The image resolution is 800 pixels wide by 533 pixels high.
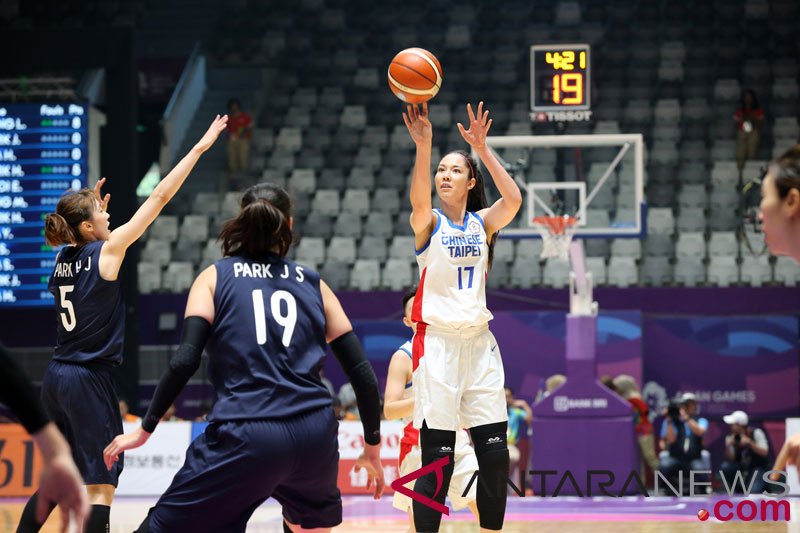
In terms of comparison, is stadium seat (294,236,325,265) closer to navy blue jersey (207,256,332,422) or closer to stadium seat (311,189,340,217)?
stadium seat (311,189,340,217)

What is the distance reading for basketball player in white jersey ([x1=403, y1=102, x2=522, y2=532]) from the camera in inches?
228

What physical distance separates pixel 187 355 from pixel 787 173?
6.91 ft

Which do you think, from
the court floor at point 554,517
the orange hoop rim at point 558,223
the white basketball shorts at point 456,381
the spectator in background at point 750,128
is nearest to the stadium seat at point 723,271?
the spectator in background at point 750,128

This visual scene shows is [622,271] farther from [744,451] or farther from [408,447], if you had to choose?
[408,447]

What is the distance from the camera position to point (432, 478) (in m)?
5.75

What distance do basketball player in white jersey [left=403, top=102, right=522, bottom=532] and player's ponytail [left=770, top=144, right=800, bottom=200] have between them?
8.93ft

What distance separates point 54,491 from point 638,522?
7607mm

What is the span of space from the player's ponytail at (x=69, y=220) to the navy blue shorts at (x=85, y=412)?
0.67 meters

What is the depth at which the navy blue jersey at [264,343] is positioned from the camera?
13.1 feet

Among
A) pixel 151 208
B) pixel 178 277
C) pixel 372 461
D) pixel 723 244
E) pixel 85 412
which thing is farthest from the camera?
pixel 178 277

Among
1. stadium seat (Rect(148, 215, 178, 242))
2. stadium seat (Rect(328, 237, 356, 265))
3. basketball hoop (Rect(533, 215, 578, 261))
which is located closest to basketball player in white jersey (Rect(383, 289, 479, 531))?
basketball hoop (Rect(533, 215, 578, 261))

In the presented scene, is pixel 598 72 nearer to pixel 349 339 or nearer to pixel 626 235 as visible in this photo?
pixel 626 235

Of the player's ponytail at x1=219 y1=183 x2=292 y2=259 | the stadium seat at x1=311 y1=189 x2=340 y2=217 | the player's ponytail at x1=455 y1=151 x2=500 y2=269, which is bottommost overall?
the player's ponytail at x1=219 y1=183 x2=292 y2=259

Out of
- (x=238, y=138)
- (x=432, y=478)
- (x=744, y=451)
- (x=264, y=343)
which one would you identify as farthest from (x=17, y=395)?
(x=238, y=138)
